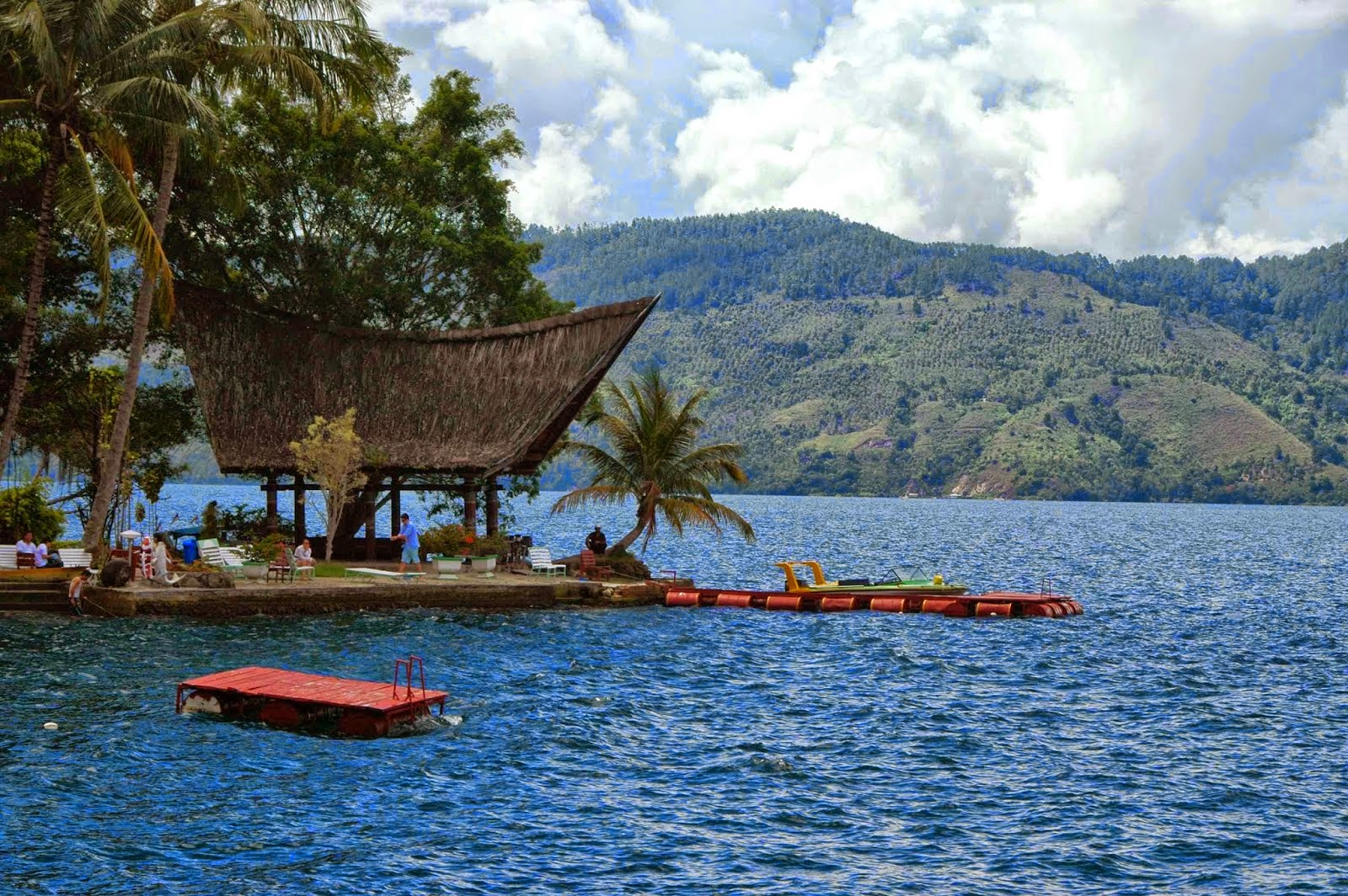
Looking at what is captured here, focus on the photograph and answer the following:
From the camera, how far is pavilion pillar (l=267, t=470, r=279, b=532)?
4191cm

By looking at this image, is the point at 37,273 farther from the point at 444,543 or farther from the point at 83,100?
the point at 444,543

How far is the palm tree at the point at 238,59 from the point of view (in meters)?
37.5

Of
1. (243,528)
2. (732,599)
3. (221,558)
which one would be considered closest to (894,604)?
(732,599)

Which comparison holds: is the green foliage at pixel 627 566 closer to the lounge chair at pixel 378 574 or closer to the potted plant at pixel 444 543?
the potted plant at pixel 444 543

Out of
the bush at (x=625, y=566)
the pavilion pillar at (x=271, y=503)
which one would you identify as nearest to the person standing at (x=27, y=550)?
the pavilion pillar at (x=271, y=503)

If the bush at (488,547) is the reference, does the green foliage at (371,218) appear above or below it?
above

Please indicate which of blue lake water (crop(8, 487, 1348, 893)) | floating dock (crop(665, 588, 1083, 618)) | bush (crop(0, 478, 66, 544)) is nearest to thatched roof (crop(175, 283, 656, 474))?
bush (crop(0, 478, 66, 544))

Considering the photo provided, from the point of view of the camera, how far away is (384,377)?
43.8 metres

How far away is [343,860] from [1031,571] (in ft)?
200

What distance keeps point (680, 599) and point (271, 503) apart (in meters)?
13.6

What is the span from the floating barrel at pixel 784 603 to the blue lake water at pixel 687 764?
356cm

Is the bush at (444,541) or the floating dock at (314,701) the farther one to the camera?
the bush at (444,541)

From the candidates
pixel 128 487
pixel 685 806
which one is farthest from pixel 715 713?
pixel 128 487

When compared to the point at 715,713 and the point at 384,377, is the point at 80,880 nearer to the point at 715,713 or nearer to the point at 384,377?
the point at 715,713
